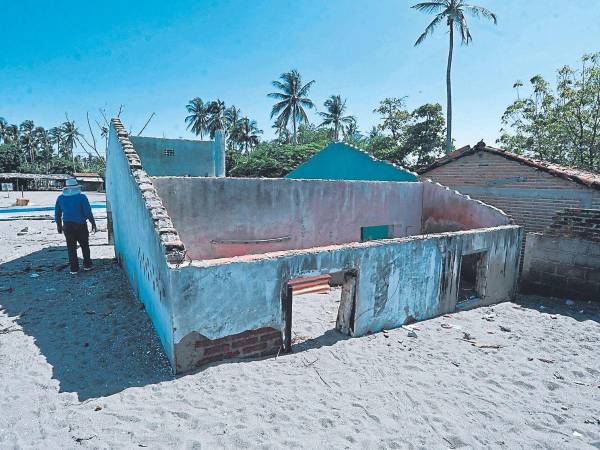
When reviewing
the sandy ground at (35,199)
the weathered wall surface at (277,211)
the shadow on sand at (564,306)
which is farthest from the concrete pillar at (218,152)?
the sandy ground at (35,199)

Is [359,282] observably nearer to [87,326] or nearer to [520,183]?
[87,326]

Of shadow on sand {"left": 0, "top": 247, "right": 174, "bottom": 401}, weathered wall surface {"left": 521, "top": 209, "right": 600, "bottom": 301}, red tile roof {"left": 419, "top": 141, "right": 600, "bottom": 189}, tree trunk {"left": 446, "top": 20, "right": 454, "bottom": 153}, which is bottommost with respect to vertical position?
shadow on sand {"left": 0, "top": 247, "right": 174, "bottom": 401}

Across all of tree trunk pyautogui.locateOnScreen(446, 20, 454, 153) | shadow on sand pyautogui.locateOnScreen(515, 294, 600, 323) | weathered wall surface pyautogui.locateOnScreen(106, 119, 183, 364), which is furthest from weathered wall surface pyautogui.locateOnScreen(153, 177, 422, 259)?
tree trunk pyautogui.locateOnScreen(446, 20, 454, 153)

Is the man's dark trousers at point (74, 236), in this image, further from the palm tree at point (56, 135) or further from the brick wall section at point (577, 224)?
the palm tree at point (56, 135)

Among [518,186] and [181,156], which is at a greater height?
[181,156]

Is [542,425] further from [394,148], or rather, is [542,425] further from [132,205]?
[394,148]

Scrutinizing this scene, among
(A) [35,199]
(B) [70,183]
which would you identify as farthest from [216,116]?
(B) [70,183]

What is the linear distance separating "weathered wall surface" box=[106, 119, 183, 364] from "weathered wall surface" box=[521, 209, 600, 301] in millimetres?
7904

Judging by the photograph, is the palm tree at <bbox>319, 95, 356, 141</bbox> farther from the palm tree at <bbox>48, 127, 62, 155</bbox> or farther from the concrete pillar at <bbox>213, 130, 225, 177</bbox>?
the palm tree at <bbox>48, 127, 62, 155</bbox>

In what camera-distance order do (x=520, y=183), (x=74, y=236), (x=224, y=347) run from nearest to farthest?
(x=224, y=347)
(x=74, y=236)
(x=520, y=183)

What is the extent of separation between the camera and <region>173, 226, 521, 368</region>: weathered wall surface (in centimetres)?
410

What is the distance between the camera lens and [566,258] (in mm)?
7523

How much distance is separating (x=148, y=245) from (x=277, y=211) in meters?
4.18

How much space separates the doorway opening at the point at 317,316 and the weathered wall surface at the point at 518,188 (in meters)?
5.60
